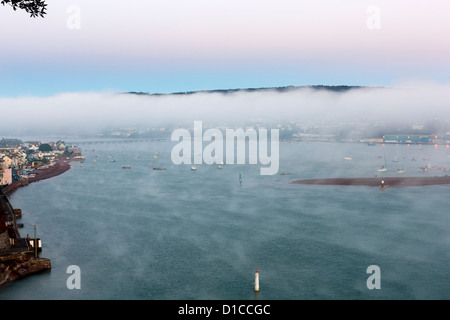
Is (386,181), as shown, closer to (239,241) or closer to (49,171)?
(239,241)

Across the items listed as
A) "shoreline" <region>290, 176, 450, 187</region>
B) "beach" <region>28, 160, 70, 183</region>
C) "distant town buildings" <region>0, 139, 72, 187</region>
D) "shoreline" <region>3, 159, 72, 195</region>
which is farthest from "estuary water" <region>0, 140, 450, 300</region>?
"beach" <region>28, 160, 70, 183</region>

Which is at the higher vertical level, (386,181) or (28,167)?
(28,167)

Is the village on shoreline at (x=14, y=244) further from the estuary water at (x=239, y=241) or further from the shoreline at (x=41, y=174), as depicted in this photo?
the estuary water at (x=239, y=241)

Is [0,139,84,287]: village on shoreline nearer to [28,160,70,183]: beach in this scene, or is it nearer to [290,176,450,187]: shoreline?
[28,160,70,183]: beach

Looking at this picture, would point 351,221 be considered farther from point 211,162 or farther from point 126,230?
point 211,162

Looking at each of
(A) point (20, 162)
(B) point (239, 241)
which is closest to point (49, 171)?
(A) point (20, 162)
